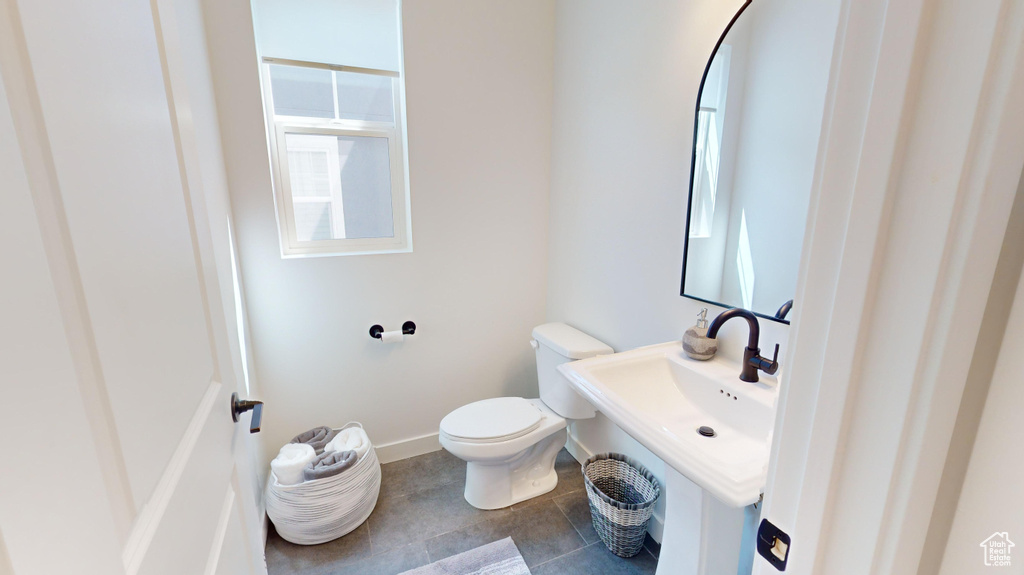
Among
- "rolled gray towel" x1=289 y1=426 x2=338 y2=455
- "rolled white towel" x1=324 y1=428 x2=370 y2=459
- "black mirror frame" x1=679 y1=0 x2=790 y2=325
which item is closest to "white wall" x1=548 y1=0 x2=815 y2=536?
"black mirror frame" x1=679 y1=0 x2=790 y2=325

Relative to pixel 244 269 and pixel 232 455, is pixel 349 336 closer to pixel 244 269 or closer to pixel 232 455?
pixel 244 269

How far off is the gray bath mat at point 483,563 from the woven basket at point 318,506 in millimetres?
351

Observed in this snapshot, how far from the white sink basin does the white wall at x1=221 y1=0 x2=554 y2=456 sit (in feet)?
3.32

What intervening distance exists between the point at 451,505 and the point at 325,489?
1.85 ft

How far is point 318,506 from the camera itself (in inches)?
63.1

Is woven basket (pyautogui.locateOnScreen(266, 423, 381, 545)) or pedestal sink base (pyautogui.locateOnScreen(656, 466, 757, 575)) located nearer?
pedestal sink base (pyautogui.locateOnScreen(656, 466, 757, 575))

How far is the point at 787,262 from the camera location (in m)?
1.10

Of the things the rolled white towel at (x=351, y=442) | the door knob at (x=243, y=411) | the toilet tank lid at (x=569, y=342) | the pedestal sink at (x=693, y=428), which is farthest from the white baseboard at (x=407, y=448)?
the door knob at (x=243, y=411)

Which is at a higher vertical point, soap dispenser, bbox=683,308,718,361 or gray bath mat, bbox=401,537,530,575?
soap dispenser, bbox=683,308,718,361

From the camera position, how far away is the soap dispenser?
1268 mm

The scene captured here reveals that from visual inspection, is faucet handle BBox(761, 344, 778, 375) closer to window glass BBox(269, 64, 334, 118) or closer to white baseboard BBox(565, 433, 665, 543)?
white baseboard BBox(565, 433, 665, 543)

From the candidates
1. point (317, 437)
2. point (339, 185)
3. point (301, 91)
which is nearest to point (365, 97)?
point (301, 91)

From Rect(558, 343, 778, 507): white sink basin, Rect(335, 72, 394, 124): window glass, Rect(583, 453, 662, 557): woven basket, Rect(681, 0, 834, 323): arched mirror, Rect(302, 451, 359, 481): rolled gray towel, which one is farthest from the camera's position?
Rect(335, 72, 394, 124): window glass

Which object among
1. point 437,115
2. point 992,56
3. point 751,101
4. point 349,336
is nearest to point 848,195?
point 992,56
